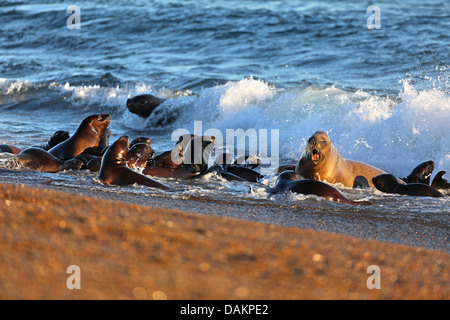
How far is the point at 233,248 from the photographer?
2945 mm

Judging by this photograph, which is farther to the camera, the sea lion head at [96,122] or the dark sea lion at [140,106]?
the dark sea lion at [140,106]

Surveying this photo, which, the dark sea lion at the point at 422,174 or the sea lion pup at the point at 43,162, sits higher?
the sea lion pup at the point at 43,162

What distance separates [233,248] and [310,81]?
9.54 meters

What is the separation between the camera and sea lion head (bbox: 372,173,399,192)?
569cm

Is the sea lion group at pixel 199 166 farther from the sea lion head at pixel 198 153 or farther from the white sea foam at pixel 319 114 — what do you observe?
the white sea foam at pixel 319 114

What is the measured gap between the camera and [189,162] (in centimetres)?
620

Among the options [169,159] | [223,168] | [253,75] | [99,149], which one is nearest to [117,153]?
[169,159]

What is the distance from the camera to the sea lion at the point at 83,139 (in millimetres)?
6840

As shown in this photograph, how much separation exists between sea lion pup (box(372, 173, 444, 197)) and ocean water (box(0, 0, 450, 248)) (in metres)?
0.20

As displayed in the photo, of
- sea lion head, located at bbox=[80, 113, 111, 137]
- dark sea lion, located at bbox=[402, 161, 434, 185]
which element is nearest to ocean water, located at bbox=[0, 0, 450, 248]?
dark sea lion, located at bbox=[402, 161, 434, 185]

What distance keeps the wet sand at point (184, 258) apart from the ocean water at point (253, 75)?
1.57m

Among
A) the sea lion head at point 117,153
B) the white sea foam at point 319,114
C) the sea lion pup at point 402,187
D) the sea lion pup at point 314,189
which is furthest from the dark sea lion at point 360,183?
the sea lion head at point 117,153

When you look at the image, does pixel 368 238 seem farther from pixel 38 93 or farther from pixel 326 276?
pixel 38 93
